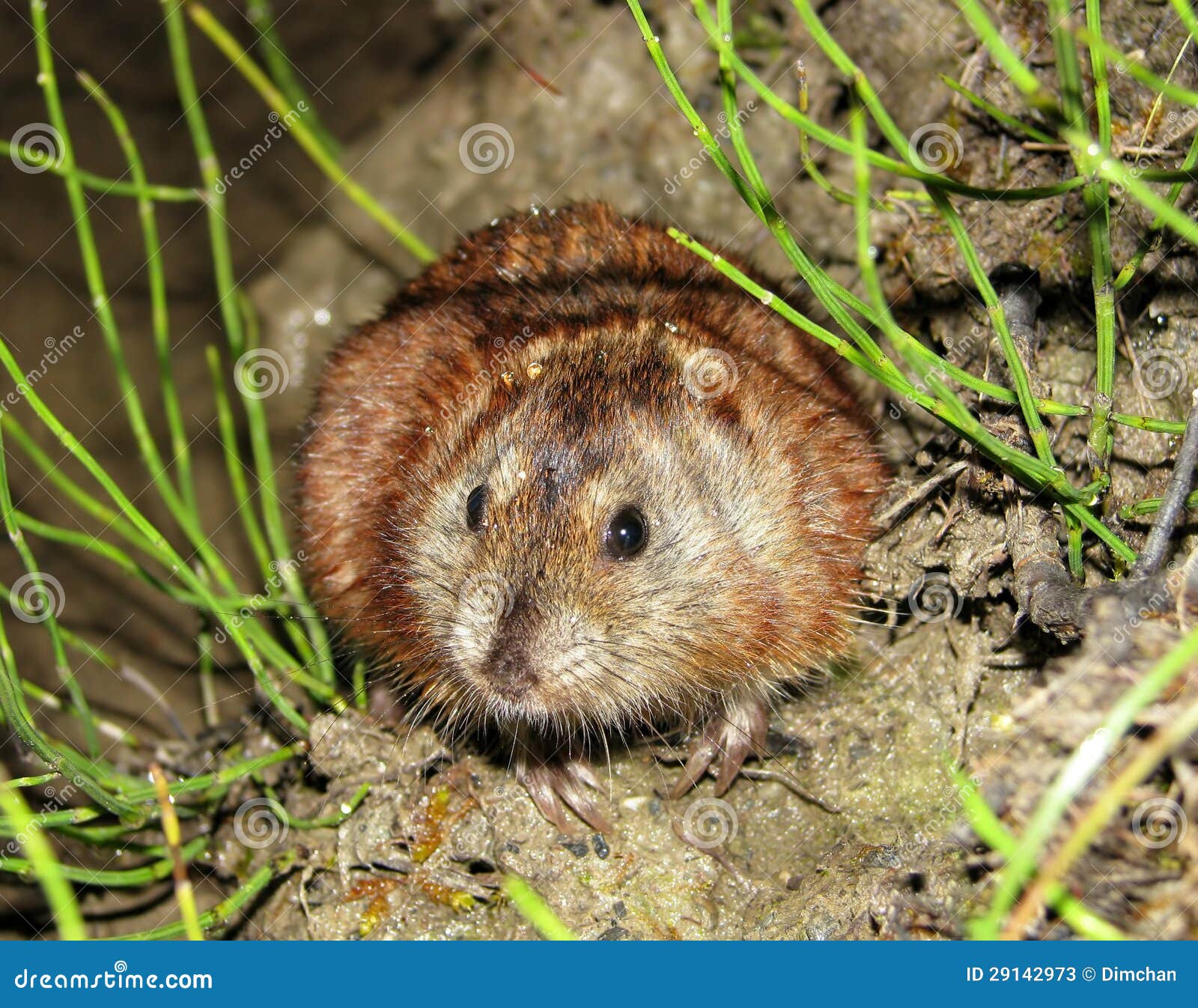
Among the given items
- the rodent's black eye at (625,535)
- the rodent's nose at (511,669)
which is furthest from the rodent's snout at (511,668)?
the rodent's black eye at (625,535)

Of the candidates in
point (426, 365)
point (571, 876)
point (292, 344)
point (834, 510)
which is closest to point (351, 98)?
point (292, 344)

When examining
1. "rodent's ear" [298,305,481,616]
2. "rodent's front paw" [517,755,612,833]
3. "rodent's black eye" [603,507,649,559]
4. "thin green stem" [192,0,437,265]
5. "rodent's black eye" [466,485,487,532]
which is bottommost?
"rodent's front paw" [517,755,612,833]

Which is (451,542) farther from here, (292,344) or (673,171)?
(292,344)

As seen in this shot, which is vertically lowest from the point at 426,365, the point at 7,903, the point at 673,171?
the point at 7,903

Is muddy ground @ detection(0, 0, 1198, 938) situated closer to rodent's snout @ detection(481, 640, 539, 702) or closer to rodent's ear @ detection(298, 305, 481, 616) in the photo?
rodent's ear @ detection(298, 305, 481, 616)

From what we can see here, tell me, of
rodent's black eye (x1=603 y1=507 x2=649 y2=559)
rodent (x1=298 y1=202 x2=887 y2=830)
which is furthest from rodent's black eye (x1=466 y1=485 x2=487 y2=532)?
rodent's black eye (x1=603 y1=507 x2=649 y2=559)
